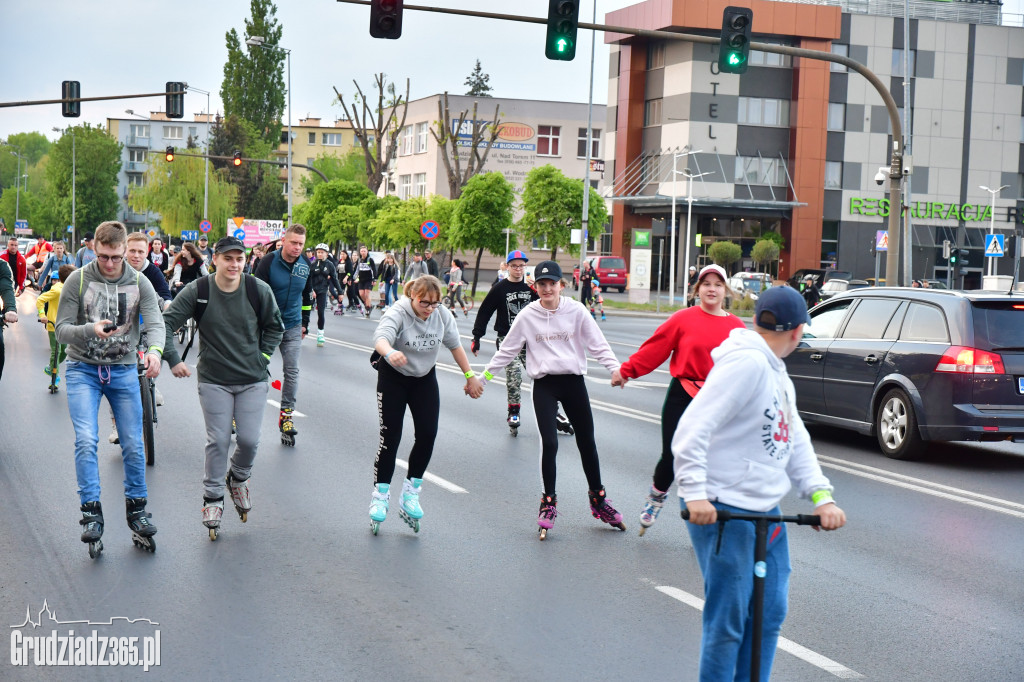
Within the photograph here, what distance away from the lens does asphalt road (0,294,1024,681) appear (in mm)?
5254

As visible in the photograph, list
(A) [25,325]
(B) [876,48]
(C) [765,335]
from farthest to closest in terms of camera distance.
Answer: (B) [876,48], (A) [25,325], (C) [765,335]

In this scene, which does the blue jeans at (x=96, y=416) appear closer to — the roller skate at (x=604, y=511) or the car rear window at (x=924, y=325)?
the roller skate at (x=604, y=511)

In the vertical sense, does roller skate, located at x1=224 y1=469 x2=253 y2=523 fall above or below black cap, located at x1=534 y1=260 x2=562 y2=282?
below

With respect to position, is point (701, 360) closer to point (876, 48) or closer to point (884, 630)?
point (884, 630)

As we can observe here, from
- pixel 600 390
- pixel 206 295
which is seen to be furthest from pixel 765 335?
pixel 600 390

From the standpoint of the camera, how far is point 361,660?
5.14 m

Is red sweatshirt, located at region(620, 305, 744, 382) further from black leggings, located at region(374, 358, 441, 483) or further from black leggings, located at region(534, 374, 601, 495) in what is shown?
black leggings, located at region(374, 358, 441, 483)

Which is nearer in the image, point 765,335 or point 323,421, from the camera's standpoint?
point 765,335

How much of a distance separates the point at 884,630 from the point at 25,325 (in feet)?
82.5

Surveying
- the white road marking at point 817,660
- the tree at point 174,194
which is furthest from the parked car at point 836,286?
the tree at point 174,194

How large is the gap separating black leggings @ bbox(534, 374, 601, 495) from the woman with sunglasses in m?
0.76

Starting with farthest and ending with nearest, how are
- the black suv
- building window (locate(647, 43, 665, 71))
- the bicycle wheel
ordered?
building window (locate(647, 43, 665, 71)), the black suv, the bicycle wheel

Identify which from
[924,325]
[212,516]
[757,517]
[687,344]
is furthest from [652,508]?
[924,325]

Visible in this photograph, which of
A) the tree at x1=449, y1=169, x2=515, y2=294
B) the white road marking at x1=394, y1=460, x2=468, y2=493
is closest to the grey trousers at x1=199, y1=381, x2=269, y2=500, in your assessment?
the white road marking at x1=394, y1=460, x2=468, y2=493
